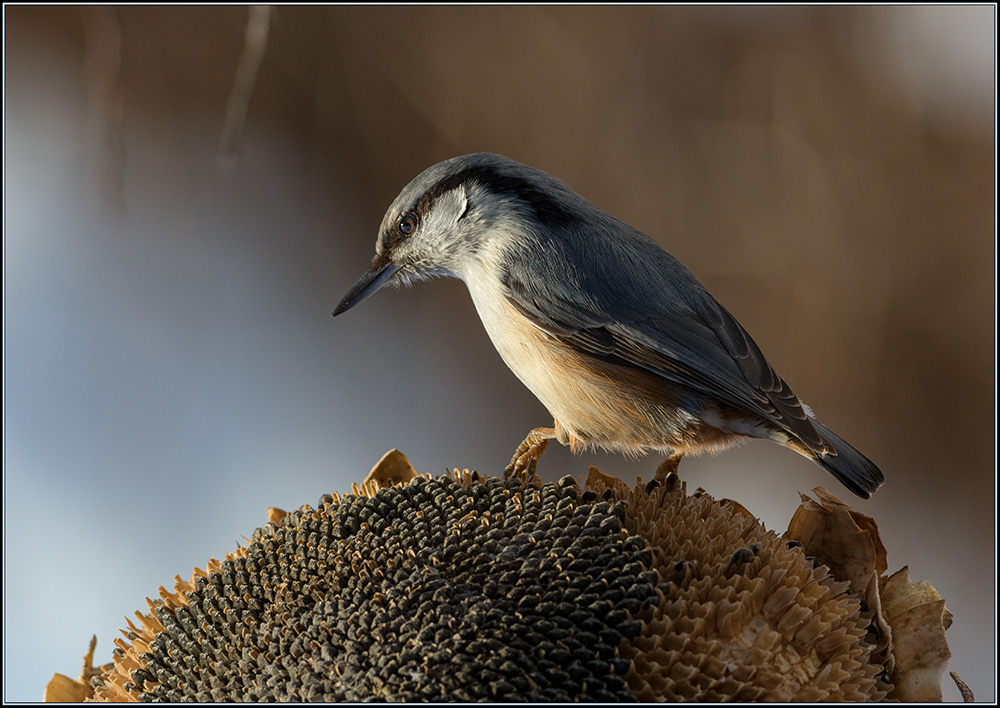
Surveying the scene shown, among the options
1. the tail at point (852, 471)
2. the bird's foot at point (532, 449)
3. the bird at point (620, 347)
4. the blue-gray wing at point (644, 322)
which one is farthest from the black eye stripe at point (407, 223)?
the tail at point (852, 471)

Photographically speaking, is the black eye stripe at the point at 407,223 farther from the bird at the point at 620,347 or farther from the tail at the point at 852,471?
the tail at the point at 852,471

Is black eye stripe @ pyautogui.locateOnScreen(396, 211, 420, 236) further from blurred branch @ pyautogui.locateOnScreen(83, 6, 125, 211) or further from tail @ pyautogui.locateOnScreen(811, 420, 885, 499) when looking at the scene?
blurred branch @ pyautogui.locateOnScreen(83, 6, 125, 211)

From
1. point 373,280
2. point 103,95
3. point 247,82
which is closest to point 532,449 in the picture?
point 373,280

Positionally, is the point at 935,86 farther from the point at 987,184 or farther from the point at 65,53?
the point at 65,53

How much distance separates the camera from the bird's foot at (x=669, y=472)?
1.50 meters

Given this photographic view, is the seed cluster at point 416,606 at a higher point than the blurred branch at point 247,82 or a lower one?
lower

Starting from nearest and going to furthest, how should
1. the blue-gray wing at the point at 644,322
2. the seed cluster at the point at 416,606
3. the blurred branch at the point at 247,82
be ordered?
the seed cluster at the point at 416,606 → the blue-gray wing at the point at 644,322 → the blurred branch at the point at 247,82

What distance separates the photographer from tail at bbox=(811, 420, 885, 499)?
1857mm


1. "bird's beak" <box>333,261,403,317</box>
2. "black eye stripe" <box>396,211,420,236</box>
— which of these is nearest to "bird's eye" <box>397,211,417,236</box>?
"black eye stripe" <box>396,211,420,236</box>

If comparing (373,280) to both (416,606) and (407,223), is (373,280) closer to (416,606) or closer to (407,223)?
(407,223)

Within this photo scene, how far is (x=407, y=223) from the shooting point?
7.23 feet

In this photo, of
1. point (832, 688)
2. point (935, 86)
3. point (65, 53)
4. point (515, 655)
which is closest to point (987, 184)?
point (935, 86)

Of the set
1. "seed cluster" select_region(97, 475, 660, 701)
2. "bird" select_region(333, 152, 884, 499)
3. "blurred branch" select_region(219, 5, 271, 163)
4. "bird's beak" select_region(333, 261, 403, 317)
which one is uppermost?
"blurred branch" select_region(219, 5, 271, 163)

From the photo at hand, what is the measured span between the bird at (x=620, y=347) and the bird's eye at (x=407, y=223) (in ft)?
0.76
